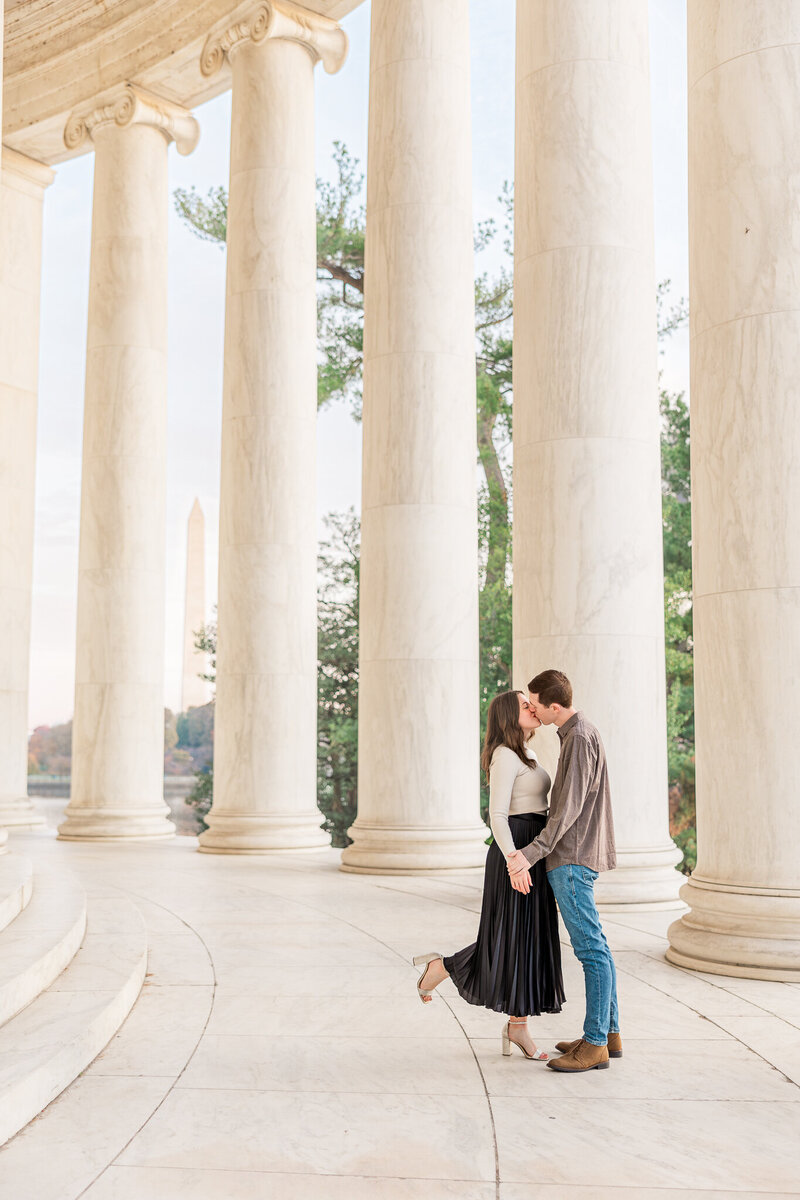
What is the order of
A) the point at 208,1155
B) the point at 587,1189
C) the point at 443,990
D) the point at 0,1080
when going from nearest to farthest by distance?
the point at 587,1189 → the point at 208,1155 → the point at 0,1080 → the point at 443,990

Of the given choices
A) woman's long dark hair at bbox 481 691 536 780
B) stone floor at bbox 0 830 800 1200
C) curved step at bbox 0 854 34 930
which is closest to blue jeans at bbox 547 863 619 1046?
stone floor at bbox 0 830 800 1200

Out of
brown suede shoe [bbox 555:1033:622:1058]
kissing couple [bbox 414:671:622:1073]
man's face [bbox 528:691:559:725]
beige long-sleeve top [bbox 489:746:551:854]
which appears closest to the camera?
kissing couple [bbox 414:671:622:1073]

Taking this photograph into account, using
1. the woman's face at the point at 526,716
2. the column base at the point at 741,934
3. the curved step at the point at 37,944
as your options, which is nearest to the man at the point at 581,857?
the woman's face at the point at 526,716

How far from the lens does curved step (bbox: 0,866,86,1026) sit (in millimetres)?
129000

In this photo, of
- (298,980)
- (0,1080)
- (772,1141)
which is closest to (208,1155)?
(0,1080)

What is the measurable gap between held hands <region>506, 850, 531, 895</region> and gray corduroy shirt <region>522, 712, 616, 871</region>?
88 centimetres

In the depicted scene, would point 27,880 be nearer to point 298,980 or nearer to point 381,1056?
point 298,980

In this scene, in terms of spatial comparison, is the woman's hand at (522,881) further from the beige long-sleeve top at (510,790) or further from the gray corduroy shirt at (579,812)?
the beige long-sleeve top at (510,790)

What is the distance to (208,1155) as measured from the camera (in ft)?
309

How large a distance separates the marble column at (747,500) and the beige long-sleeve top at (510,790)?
49.7 metres

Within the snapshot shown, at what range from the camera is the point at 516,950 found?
405ft

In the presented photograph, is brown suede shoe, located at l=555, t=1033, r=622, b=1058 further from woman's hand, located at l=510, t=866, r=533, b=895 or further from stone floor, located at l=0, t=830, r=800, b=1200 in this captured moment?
woman's hand, located at l=510, t=866, r=533, b=895

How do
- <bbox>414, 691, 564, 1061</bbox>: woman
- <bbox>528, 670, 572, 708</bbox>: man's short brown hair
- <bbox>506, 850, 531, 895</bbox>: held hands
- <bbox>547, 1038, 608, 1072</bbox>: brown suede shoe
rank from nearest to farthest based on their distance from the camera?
<bbox>547, 1038, 608, 1072</bbox>: brown suede shoe < <bbox>506, 850, 531, 895</bbox>: held hands < <bbox>414, 691, 564, 1061</bbox>: woman < <bbox>528, 670, 572, 708</bbox>: man's short brown hair

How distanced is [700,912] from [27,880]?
100844 mm
